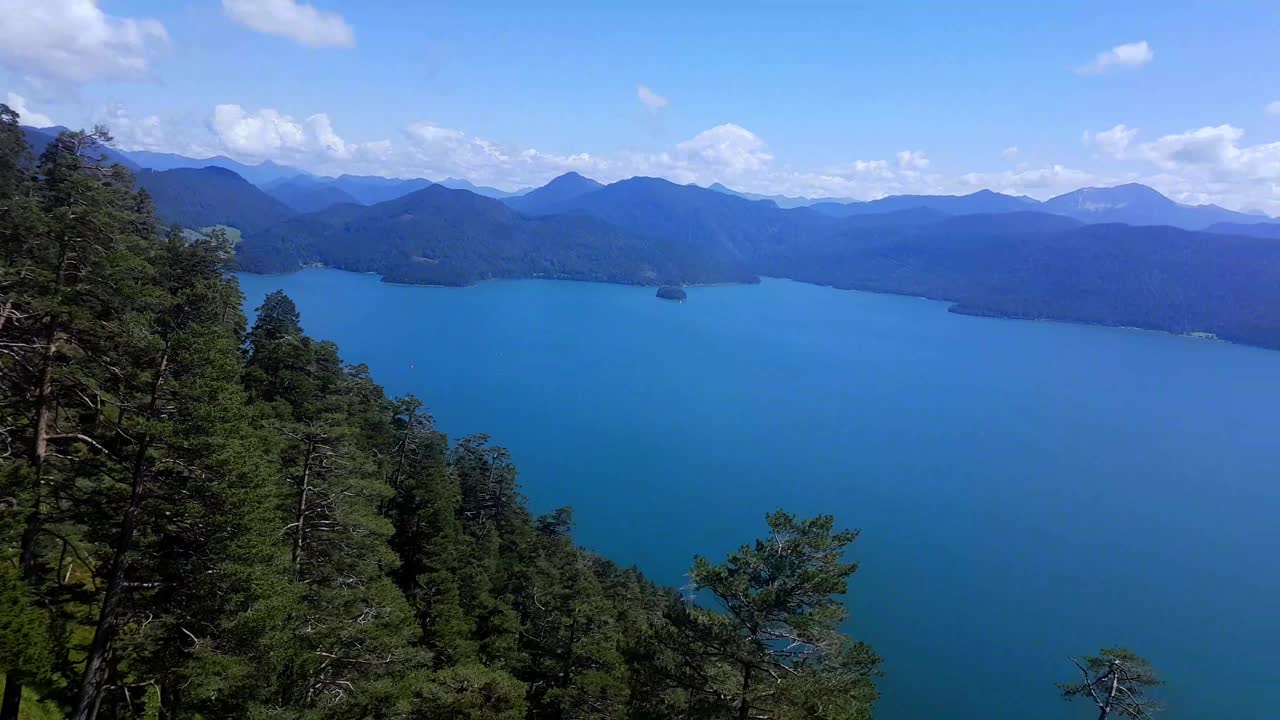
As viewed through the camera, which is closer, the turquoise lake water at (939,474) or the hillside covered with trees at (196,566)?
the hillside covered with trees at (196,566)

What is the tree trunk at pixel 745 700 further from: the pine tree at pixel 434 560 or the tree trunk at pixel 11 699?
the pine tree at pixel 434 560

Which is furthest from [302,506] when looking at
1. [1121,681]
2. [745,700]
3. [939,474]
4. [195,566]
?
[939,474]

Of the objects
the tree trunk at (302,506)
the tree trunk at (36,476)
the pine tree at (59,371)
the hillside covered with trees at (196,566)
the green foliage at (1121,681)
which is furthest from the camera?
the green foliage at (1121,681)

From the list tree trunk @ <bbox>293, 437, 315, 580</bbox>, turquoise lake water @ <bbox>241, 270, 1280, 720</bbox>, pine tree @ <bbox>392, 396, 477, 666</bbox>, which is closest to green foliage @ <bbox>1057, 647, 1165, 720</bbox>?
pine tree @ <bbox>392, 396, 477, 666</bbox>

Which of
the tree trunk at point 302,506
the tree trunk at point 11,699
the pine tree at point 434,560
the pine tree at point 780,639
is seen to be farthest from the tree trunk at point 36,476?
the pine tree at point 780,639

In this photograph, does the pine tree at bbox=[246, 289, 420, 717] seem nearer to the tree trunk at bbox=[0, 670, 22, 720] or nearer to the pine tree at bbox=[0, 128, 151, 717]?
the pine tree at bbox=[0, 128, 151, 717]

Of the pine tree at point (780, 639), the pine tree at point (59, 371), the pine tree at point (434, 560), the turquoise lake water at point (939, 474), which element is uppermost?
the pine tree at point (59, 371)

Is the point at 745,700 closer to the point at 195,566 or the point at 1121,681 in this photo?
the point at 195,566

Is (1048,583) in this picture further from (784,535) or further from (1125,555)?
(784,535)
